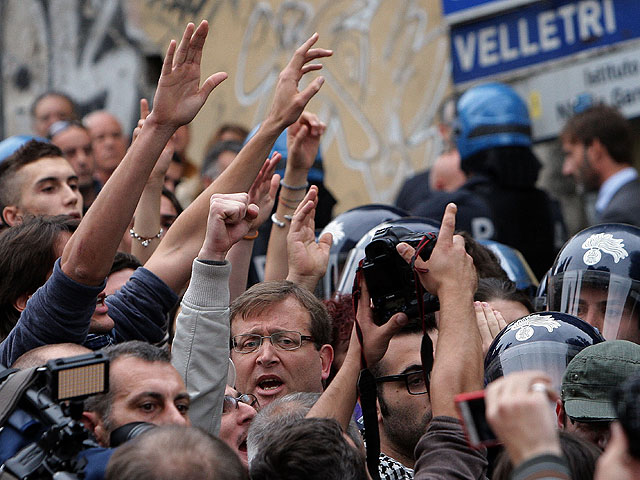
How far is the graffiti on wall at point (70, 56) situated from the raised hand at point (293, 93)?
7.45m

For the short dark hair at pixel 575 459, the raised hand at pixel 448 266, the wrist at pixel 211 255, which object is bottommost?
the short dark hair at pixel 575 459

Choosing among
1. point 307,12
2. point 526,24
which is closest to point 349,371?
point 526,24

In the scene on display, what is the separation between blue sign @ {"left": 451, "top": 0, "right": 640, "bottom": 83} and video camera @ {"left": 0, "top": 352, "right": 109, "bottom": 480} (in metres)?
6.38

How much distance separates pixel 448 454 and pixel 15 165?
2924mm

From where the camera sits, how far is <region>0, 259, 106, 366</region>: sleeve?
352 centimetres

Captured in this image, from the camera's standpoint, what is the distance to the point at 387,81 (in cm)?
984

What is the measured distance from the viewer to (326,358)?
4.61 m

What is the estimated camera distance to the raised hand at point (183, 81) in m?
3.79

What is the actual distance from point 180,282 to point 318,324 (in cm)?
59

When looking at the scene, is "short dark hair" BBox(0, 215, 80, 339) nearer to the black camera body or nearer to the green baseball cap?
the black camera body

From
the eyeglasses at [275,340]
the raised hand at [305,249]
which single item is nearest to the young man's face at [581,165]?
the raised hand at [305,249]

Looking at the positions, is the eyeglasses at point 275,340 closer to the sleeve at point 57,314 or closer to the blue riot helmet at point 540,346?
the blue riot helmet at point 540,346

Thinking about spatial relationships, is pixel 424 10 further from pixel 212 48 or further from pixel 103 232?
pixel 103 232

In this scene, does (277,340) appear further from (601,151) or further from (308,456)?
(601,151)
